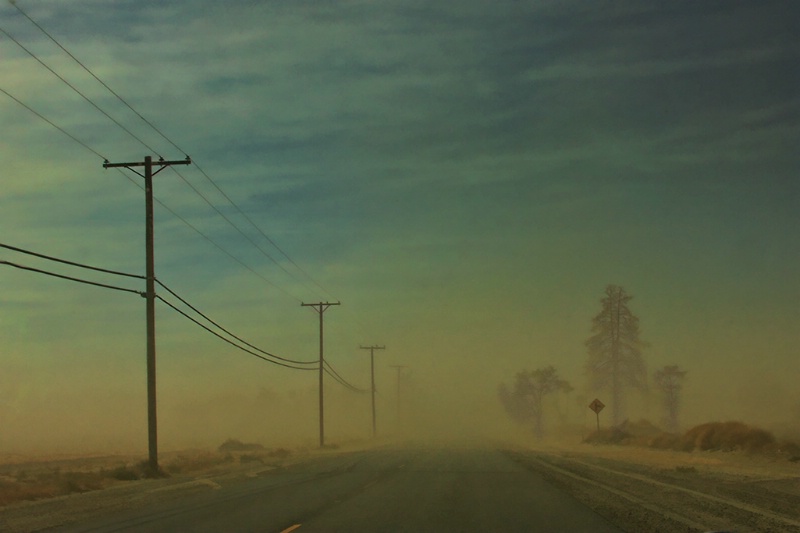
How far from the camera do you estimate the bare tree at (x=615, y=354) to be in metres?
79.9

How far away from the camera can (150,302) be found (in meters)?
31.1

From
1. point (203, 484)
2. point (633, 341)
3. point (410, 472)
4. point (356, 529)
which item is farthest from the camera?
point (633, 341)

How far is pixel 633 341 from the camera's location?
80562 mm

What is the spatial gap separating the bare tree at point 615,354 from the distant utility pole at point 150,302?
59.2m

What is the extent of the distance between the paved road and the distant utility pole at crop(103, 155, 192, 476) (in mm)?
6645

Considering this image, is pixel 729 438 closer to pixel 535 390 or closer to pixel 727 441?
pixel 727 441

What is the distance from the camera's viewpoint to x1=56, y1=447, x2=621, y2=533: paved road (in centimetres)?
1324

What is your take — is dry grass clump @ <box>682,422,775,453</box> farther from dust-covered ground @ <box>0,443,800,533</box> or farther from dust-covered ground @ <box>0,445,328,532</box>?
dust-covered ground @ <box>0,445,328,532</box>

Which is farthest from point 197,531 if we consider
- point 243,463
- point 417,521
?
point 243,463

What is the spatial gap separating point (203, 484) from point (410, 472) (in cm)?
748

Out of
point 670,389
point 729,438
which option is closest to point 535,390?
point 670,389

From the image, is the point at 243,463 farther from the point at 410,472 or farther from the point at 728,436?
the point at 728,436

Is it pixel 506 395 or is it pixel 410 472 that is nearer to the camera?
pixel 410 472

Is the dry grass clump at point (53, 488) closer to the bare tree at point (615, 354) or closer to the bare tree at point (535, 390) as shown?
the bare tree at point (615, 354)
